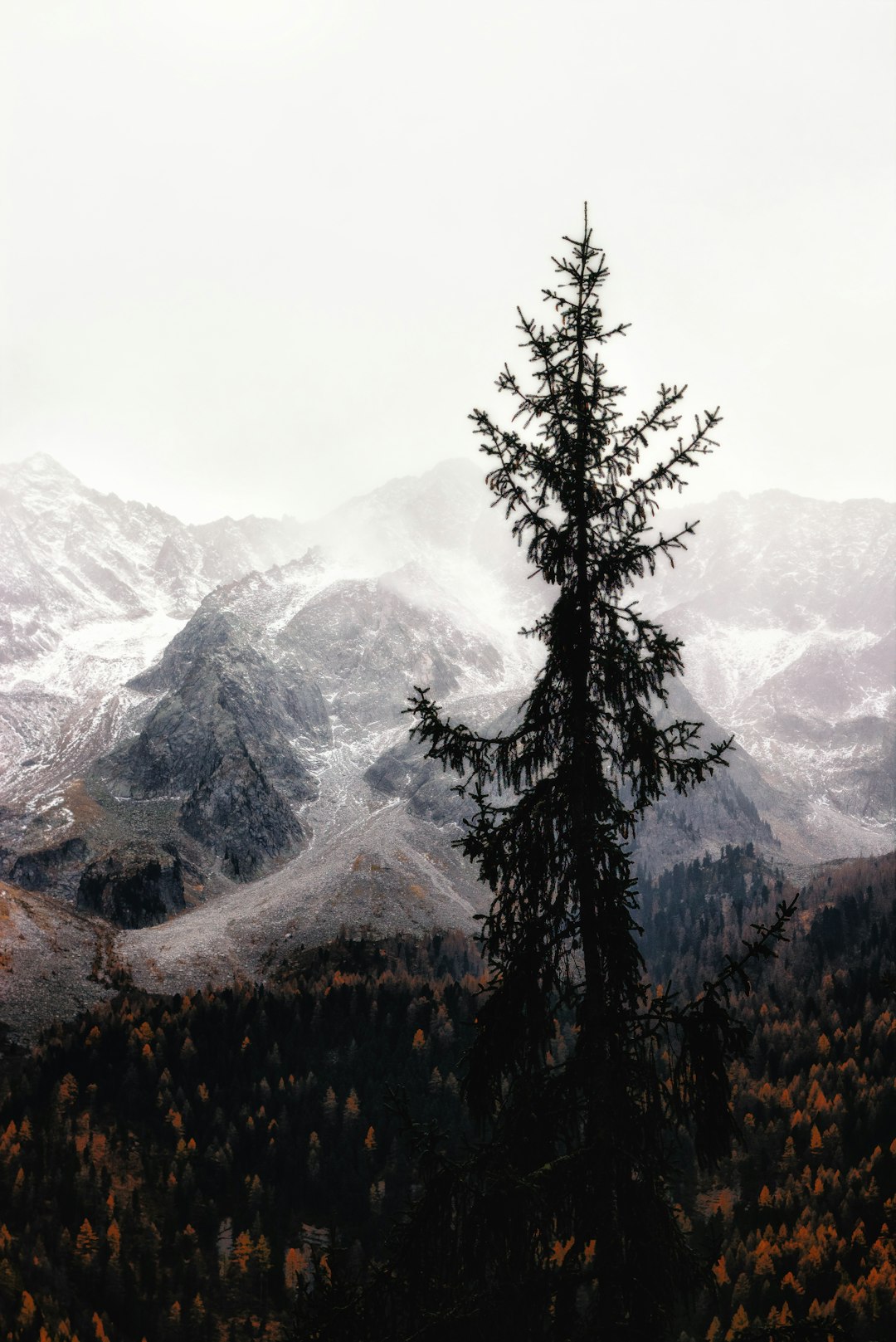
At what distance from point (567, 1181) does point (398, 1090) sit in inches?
112

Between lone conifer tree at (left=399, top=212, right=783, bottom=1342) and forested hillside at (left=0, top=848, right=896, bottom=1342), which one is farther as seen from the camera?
forested hillside at (left=0, top=848, right=896, bottom=1342)

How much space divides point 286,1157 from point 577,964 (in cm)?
16449

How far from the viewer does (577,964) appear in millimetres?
12812

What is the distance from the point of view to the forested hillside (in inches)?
4700

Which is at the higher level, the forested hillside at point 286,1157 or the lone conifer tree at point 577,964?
the lone conifer tree at point 577,964

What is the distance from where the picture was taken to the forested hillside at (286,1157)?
11938 cm

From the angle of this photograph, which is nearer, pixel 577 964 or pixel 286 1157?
pixel 577 964

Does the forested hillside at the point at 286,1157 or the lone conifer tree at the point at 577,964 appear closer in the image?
the lone conifer tree at the point at 577,964

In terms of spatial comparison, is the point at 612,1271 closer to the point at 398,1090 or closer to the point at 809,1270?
the point at 398,1090

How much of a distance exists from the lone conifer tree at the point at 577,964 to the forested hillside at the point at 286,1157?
10015 centimetres

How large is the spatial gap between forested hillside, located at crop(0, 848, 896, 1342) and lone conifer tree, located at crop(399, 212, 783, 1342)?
100 metres

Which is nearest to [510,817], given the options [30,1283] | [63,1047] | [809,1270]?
[30,1283]

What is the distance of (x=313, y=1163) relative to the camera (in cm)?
14762

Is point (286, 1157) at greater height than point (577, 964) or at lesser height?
lesser
